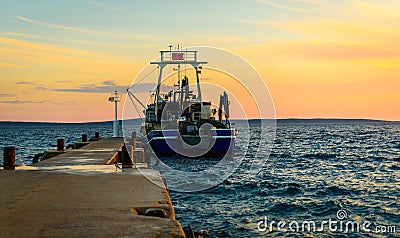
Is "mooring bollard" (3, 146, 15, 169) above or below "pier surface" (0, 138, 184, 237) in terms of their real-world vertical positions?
above

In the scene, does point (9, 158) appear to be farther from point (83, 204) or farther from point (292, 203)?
→ point (292, 203)

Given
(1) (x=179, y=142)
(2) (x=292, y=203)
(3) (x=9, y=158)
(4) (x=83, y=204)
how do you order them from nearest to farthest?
(4) (x=83, y=204) < (3) (x=9, y=158) < (2) (x=292, y=203) < (1) (x=179, y=142)

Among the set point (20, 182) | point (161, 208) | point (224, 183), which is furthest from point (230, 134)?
point (161, 208)

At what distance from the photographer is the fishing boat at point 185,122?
149 ft

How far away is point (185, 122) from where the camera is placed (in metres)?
48.4

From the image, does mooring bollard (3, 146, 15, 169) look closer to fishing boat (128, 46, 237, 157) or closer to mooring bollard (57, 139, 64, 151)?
mooring bollard (57, 139, 64, 151)

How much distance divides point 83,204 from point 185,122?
3855 centimetres

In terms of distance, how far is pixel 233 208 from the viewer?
1945 centimetres

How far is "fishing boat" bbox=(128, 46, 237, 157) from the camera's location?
4528cm

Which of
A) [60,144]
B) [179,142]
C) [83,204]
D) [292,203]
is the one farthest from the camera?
[179,142]

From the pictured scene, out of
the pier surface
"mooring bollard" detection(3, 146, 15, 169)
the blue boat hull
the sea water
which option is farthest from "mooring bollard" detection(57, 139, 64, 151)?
the blue boat hull

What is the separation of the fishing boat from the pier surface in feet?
97.6

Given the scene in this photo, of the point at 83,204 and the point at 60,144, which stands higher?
the point at 60,144

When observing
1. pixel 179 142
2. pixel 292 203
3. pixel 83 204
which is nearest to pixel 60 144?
pixel 292 203
